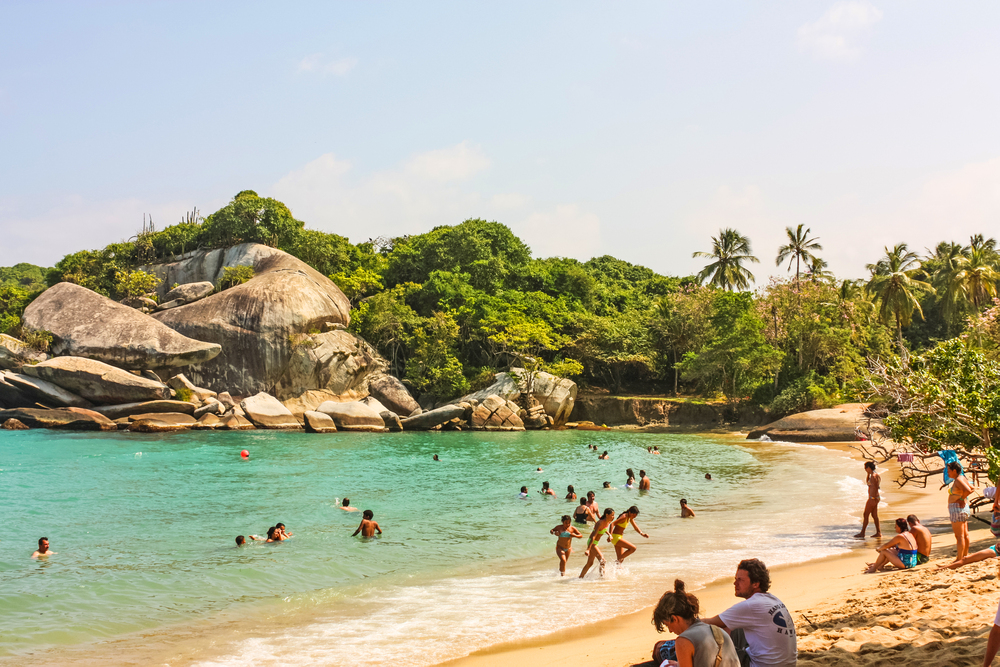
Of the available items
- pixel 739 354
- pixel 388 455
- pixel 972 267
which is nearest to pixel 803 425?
pixel 739 354

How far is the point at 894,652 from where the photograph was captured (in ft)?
18.0

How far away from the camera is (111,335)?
3878cm

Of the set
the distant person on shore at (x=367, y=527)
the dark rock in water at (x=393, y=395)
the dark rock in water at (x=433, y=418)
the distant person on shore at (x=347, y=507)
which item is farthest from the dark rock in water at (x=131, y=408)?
the distant person on shore at (x=367, y=527)

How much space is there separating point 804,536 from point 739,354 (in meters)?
29.1

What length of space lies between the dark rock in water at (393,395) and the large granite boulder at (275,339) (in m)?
1.17

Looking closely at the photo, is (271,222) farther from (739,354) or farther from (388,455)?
(739,354)

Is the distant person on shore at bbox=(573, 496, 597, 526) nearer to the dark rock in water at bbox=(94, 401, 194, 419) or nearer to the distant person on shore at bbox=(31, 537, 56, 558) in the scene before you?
the distant person on shore at bbox=(31, 537, 56, 558)

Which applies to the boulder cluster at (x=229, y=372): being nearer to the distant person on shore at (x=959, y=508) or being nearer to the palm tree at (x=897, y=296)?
the palm tree at (x=897, y=296)

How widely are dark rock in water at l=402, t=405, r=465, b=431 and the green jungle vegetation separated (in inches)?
154

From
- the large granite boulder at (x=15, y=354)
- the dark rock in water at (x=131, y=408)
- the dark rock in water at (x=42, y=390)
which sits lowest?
the dark rock in water at (x=131, y=408)

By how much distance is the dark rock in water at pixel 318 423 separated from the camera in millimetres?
37781

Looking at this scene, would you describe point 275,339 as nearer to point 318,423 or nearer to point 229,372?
point 229,372

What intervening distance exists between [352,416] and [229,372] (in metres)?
8.81

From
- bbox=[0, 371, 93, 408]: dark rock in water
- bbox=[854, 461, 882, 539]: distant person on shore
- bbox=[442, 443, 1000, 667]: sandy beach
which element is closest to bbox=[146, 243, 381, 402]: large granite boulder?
bbox=[0, 371, 93, 408]: dark rock in water
